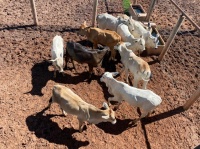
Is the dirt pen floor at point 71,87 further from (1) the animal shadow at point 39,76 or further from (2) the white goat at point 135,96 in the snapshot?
(2) the white goat at point 135,96

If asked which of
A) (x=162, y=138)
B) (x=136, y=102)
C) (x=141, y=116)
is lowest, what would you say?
(x=162, y=138)

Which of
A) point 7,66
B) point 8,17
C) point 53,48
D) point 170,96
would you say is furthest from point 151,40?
point 8,17

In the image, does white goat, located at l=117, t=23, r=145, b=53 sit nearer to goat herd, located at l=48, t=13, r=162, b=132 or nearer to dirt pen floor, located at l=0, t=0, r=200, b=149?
goat herd, located at l=48, t=13, r=162, b=132

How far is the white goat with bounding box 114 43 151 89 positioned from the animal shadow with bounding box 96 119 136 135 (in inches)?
56.2

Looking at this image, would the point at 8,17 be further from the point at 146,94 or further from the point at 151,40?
the point at 146,94

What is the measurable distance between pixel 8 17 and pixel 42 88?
463 centimetres

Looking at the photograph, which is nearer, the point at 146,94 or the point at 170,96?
the point at 146,94

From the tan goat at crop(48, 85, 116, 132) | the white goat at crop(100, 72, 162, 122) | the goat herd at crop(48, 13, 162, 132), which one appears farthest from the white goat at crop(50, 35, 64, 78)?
the white goat at crop(100, 72, 162, 122)

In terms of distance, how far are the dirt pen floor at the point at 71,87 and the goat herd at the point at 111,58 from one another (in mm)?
484

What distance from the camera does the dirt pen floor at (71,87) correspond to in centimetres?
787

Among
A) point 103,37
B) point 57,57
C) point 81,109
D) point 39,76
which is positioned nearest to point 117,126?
point 81,109

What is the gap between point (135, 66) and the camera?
8930 millimetres

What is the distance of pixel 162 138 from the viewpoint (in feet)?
27.1

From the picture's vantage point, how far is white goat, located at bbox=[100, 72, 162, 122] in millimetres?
7887
